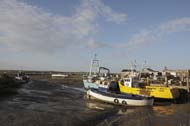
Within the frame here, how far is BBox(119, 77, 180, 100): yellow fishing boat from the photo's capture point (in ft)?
123

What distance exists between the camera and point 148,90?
38938 mm

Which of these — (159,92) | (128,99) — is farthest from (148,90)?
(128,99)

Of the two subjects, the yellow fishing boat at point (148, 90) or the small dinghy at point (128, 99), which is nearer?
the small dinghy at point (128, 99)

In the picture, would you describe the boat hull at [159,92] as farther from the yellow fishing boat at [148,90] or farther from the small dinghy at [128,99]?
the small dinghy at [128,99]

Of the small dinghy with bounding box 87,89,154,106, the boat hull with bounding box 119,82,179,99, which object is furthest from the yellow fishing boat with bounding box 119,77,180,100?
the small dinghy with bounding box 87,89,154,106

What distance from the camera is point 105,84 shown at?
53.9m

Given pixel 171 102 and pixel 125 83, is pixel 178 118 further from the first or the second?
pixel 125 83

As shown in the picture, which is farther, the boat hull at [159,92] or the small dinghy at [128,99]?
the boat hull at [159,92]

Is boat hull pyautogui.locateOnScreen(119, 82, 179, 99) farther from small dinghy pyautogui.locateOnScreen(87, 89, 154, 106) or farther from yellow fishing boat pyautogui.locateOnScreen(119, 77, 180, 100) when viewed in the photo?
small dinghy pyautogui.locateOnScreen(87, 89, 154, 106)

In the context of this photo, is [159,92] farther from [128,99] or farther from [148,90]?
[128,99]

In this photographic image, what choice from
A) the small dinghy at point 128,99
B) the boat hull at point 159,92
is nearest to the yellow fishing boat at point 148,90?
the boat hull at point 159,92

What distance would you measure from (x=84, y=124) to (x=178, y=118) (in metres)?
9.38

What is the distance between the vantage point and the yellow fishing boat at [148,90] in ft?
123

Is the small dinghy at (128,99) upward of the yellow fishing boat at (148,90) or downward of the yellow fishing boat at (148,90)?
downward
